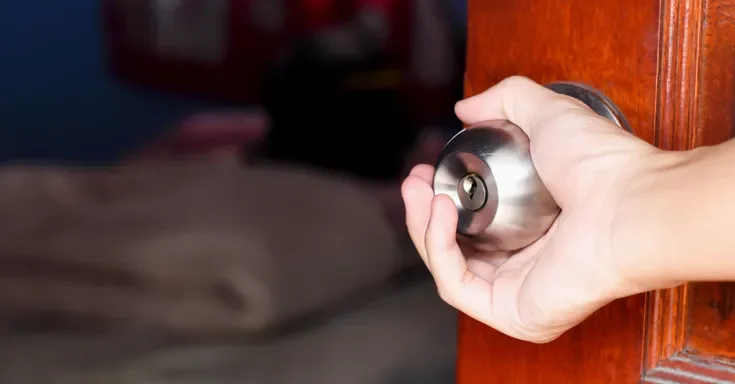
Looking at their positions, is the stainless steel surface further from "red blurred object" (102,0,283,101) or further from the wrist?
"red blurred object" (102,0,283,101)

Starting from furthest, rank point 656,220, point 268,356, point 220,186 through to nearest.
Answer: point 220,186
point 268,356
point 656,220

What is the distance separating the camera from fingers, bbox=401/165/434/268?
332mm

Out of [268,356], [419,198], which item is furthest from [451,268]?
[268,356]

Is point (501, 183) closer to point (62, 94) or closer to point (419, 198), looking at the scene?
point (419, 198)

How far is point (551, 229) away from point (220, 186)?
3.79 feet

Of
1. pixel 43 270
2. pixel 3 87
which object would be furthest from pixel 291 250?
pixel 3 87

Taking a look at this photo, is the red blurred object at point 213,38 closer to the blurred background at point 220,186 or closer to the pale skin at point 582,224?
the blurred background at point 220,186

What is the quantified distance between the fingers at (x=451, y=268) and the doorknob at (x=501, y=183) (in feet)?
0.04

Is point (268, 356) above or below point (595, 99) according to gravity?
below

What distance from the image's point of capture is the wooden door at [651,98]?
0.30 metres

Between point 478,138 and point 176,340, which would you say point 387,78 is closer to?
point 176,340

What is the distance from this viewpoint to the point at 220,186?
141cm

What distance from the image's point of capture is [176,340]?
116 centimetres

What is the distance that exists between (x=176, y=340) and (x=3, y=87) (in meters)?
0.66
